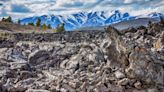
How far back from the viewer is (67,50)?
2936cm

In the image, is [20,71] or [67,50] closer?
[20,71]

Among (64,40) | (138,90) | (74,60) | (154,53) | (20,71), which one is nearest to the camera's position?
(138,90)

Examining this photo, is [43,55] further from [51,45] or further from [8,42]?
[8,42]

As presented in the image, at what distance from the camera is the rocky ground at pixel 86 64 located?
20.4 m

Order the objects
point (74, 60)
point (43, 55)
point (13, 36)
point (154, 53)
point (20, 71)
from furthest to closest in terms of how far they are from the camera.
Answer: point (13, 36), point (43, 55), point (74, 60), point (20, 71), point (154, 53)

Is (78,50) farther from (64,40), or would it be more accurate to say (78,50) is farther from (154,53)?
(154,53)

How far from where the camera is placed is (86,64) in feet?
83.5

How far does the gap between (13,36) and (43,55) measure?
904 centimetres

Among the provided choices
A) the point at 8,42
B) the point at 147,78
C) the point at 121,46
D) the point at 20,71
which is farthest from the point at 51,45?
the point at 147,78

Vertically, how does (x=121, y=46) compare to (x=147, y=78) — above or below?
above

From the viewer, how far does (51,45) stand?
101 feet

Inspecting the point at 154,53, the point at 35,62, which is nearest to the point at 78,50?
the point at 35,62

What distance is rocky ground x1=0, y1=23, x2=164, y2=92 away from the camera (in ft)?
67.1

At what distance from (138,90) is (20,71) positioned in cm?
782
